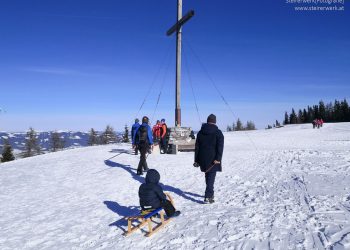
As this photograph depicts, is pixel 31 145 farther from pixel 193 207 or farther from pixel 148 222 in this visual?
pixel 148 222

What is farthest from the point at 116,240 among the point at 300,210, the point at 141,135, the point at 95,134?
the point at 95,134

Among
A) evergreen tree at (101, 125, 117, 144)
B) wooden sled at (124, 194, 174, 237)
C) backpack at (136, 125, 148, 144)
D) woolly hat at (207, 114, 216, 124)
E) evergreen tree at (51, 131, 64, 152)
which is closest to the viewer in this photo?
wooden sled at (124, 194, 174, 237)

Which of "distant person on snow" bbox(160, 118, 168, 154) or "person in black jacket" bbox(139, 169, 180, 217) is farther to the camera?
"distant person on snow" bbox(160, 118, 168, 154)

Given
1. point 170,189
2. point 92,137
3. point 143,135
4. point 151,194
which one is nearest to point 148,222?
point 151,194

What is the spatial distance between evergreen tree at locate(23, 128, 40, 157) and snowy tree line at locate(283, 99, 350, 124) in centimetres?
8817

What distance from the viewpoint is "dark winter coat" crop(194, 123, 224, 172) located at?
8.62 metres

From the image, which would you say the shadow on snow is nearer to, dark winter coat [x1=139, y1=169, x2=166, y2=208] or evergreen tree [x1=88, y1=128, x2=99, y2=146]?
dark winter coat [x1=139, y1=169, x2=166, y2=208]

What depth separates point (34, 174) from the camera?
53.3ft

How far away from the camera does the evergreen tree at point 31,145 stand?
7494cm

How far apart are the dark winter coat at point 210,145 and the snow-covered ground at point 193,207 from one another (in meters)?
1.13

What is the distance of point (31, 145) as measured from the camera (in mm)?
75000

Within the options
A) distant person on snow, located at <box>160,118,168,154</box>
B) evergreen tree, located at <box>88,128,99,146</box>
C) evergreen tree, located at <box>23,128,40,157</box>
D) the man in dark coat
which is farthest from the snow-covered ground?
→ evergreen tree, located at <box>88,128,99,146</box>

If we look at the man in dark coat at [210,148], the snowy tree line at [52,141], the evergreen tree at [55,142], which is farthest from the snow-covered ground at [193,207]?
the evergreen tree at [55,142]

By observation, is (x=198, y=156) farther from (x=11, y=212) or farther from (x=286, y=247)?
(x=11, y=212)
